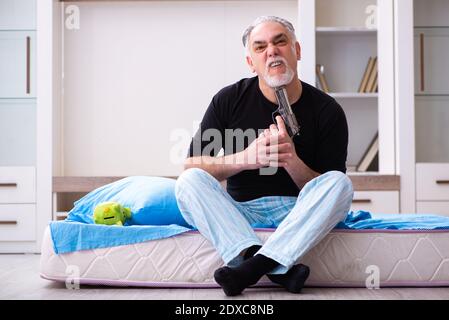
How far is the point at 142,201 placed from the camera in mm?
2385

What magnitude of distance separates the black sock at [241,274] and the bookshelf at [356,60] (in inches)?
78.3

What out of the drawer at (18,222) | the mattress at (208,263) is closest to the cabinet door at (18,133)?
the drawer at (18,222)

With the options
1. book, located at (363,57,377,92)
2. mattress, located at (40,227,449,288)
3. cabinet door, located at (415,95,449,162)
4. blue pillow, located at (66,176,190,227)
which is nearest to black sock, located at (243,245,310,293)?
mattress, located at (40,227,449,288)

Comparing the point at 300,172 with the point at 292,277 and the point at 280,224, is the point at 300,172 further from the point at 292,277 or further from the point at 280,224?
the point at 292,277

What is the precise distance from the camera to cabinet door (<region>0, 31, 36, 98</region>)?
368 centimetres

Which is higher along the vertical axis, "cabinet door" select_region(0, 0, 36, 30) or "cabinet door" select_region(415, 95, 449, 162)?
"cabinet door" select_region(0, 0, 36, 30)

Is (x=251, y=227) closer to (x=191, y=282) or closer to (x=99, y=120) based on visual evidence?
(x=191, y=282)

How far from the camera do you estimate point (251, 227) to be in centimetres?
211

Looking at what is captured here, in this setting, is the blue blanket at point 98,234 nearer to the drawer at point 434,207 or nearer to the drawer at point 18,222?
the drawer at point 18,222

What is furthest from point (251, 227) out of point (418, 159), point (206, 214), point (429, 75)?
point (429, 75)

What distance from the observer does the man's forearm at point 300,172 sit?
82.7 inches

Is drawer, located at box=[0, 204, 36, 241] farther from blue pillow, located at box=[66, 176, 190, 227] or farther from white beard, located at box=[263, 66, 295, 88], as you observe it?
white beard, located at box=[263, 66, 295, 88]

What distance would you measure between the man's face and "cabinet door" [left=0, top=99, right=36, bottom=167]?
184 centimetres

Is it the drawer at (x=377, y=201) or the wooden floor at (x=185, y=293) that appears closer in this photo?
the wooden floor at (x=185, y=293)
